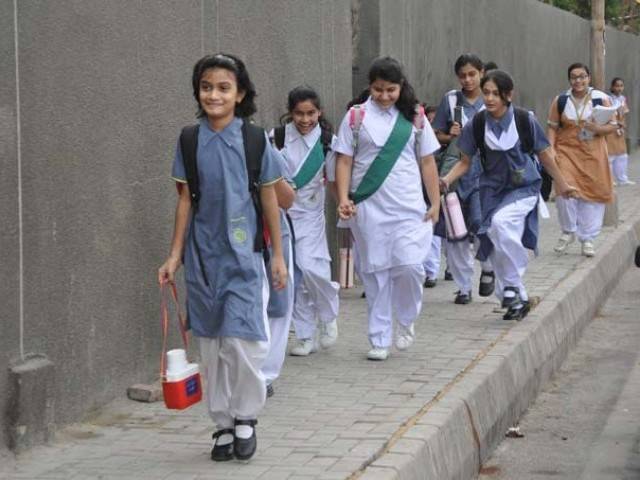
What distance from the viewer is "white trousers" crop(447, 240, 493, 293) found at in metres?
11.1

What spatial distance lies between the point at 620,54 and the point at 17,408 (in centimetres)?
2938

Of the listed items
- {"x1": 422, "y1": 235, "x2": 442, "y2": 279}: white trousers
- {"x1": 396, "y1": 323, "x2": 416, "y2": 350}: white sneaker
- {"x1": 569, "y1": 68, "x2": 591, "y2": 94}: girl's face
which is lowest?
{"x1": 396, "y1": 323, "x2": 416, "y2": 350}: white sneaker

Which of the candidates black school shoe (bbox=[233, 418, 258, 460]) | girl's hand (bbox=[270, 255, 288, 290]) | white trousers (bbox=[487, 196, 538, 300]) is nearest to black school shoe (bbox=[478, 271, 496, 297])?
white trousers (bbox=[487, 196, 538, 300])

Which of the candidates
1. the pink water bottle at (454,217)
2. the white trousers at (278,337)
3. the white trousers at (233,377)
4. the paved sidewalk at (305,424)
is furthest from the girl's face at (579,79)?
the white trousers at (233,377)

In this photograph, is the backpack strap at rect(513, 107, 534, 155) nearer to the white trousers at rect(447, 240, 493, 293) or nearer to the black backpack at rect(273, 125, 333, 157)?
the white trousers at rect(447, 240, 493, 293)

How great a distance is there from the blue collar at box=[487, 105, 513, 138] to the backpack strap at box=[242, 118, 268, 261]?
4053mm

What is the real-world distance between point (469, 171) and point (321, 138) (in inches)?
101

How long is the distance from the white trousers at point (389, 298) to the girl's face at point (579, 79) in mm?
5892

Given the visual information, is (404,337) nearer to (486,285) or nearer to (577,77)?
(486,285)

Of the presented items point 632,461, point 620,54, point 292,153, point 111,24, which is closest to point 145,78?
point 111,24

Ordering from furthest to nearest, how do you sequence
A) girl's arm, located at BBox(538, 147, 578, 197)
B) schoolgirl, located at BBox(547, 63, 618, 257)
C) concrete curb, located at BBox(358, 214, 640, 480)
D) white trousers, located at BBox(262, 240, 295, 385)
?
schoolgirl, located at BBox(547, 63, 618, 257) → girl's arm, located at BBox(538, 147, 578, 197) → white trousers, located at BBox(262, 240, 295, 385) → concrete curb, located at BBox(358, 214, 640, 480)

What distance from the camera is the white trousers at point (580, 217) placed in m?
14.3

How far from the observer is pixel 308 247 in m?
9.09

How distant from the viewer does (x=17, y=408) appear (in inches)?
257
